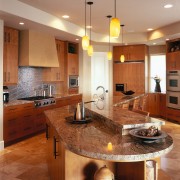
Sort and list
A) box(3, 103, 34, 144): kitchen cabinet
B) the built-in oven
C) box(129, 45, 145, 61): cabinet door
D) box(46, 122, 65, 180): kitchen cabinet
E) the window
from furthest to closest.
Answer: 1. the window
2. box(129, 45, 145, 61): cabinet door
3. the built-in oven
4. box(3, 103, 34, 144): kitchen cabinet
5. box(46, 122, 65, 180): kitchen cabinet

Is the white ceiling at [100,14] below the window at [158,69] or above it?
above

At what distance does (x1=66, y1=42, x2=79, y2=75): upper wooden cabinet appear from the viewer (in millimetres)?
7383

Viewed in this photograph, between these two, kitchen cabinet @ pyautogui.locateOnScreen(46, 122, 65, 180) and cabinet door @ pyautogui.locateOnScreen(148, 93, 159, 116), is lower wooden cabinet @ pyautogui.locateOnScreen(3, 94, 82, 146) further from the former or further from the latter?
cabinet door @ pyautogui.locateOnScreen(148, 93, 159, 116)

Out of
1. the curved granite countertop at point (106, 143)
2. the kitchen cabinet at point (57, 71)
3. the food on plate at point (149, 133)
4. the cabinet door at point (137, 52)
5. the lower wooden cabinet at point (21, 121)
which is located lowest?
the lower wooden cabinet at point (21, 121)

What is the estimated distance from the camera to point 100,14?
5.39m

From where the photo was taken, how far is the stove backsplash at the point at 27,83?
5758 mm

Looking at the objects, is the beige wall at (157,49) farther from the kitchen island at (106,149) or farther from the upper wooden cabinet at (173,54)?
the kitchen island at (106,149)

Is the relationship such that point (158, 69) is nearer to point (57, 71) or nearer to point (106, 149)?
point (57, 71)

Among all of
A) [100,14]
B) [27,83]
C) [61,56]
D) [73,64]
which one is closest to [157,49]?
[73,64]

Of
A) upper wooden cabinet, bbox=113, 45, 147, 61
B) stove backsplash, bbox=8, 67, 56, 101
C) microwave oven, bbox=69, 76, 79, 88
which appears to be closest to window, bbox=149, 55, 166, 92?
upper wooden cabinet, bbox=113, 45, 147, 61

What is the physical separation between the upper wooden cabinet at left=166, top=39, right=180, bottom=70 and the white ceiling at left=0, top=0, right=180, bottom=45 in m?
0.51

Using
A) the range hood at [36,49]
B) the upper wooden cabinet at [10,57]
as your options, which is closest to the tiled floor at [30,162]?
the upper wooden cabinet at [10,57]

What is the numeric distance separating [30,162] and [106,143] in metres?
2.44

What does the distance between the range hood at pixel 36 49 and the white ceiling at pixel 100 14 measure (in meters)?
Answer: 0.30
